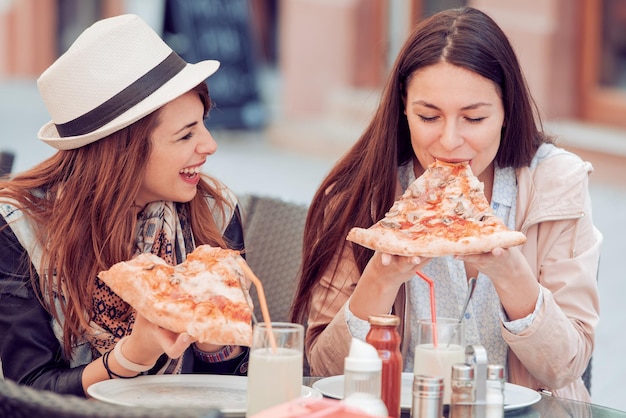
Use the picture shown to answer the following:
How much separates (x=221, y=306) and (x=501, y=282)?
29.9 inches

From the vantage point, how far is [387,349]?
2209 mm

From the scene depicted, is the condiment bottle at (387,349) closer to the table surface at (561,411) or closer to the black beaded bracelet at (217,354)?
the table surface at (561,411)

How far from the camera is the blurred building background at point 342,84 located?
9430 millimetres

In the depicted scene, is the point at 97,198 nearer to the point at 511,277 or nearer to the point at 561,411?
the point at 511,277

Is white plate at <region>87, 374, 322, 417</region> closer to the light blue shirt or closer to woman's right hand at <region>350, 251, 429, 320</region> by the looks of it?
woman's right hand at <region>350, 251, 429, 320</region>

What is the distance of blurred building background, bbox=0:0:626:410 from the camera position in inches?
371

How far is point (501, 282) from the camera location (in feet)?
8.88

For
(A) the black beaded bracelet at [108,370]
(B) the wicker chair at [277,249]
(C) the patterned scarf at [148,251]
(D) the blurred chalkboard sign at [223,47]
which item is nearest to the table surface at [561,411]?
(A) the black beaded bracelet at [108,370]

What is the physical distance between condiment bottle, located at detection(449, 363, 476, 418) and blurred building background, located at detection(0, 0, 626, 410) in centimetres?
395

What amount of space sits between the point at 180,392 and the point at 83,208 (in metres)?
0.64

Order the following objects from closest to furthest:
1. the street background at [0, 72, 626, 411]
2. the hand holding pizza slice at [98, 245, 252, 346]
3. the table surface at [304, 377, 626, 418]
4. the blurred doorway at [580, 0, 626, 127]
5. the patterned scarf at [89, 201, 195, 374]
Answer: the hand holding pizza slice at [98, 245, 252, 346] < the table surface at [304, 377, 626, 418] < the patterned scarf at [89, 201, 195, 374] < the street background at [0, 72, 626, 411] < the blurred doorway at [580, 0, 626, 127]

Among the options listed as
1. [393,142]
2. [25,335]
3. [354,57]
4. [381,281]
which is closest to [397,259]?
[381,281]

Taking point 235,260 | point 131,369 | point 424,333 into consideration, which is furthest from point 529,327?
point 131,369

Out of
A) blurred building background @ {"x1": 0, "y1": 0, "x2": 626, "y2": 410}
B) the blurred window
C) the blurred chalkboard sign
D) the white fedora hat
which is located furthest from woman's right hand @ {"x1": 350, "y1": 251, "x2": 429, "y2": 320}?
the blurred chalkboard sign
